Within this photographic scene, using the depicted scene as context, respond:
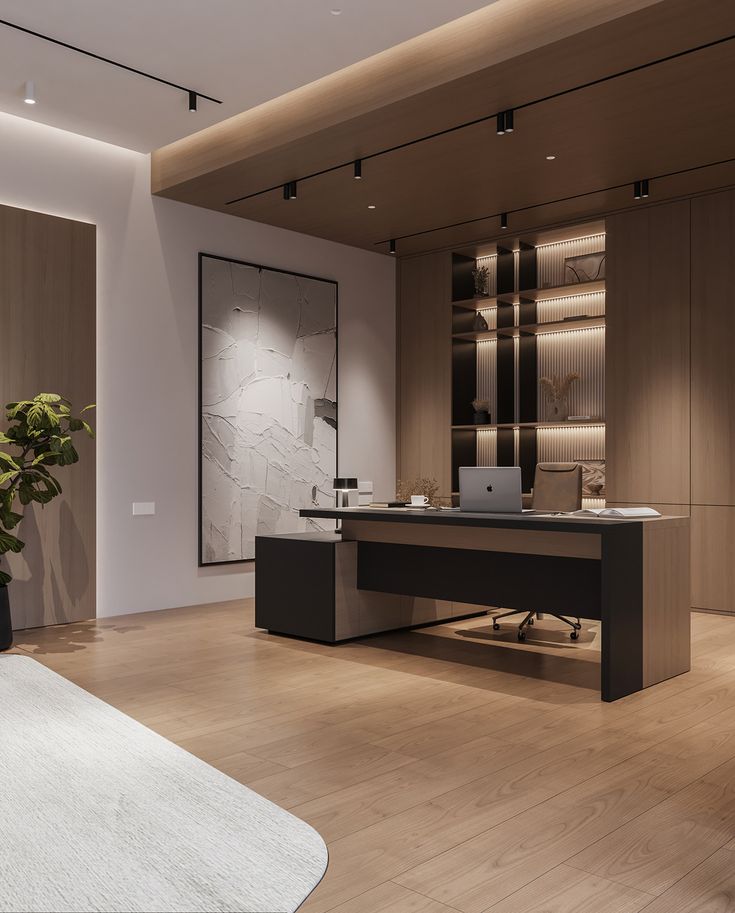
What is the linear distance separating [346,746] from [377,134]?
381 cm

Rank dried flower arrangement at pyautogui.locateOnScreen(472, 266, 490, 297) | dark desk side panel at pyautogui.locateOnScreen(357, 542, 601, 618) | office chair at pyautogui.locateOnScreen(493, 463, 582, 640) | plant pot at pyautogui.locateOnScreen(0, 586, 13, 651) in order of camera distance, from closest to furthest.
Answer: dark desk side panel at pyautogui.locateOnScreen(357, 542, 601, 618) → plant pot at pyautogui.locateOnScreen(0, 586, 13, 651) → office chair at pyautogui.locateOnScreen(493, 463, 582, 640) → dried flower arrangement at pyautogui.locateOnScreen(472, 266, 490, 297)

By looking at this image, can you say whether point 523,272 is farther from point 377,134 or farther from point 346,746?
point 346,746

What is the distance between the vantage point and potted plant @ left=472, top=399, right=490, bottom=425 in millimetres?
8117

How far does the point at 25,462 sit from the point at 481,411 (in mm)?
Result: 4257

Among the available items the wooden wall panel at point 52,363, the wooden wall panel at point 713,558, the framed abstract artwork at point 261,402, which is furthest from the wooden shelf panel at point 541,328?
the wooden wall panel at point 52,363

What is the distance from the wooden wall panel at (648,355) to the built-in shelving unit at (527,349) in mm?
384

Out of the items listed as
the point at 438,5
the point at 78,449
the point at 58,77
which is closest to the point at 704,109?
the point at 438,5

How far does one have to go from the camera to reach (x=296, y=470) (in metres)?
7.66

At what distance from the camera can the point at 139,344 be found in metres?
6.56

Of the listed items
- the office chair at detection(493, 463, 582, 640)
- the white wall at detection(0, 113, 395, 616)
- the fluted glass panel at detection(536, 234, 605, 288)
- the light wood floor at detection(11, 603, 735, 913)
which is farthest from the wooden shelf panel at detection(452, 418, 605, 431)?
the white wall at detection(0, 113, 395, 616)

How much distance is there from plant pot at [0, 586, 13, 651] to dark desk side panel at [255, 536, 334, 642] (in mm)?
1539

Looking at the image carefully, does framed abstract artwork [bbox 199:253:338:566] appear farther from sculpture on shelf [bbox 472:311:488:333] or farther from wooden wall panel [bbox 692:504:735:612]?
wooden wall panel [bbox 692:504:735:612]

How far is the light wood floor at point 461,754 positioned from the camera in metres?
2.31

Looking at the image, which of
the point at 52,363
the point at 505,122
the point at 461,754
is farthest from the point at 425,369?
the point at 461,754
